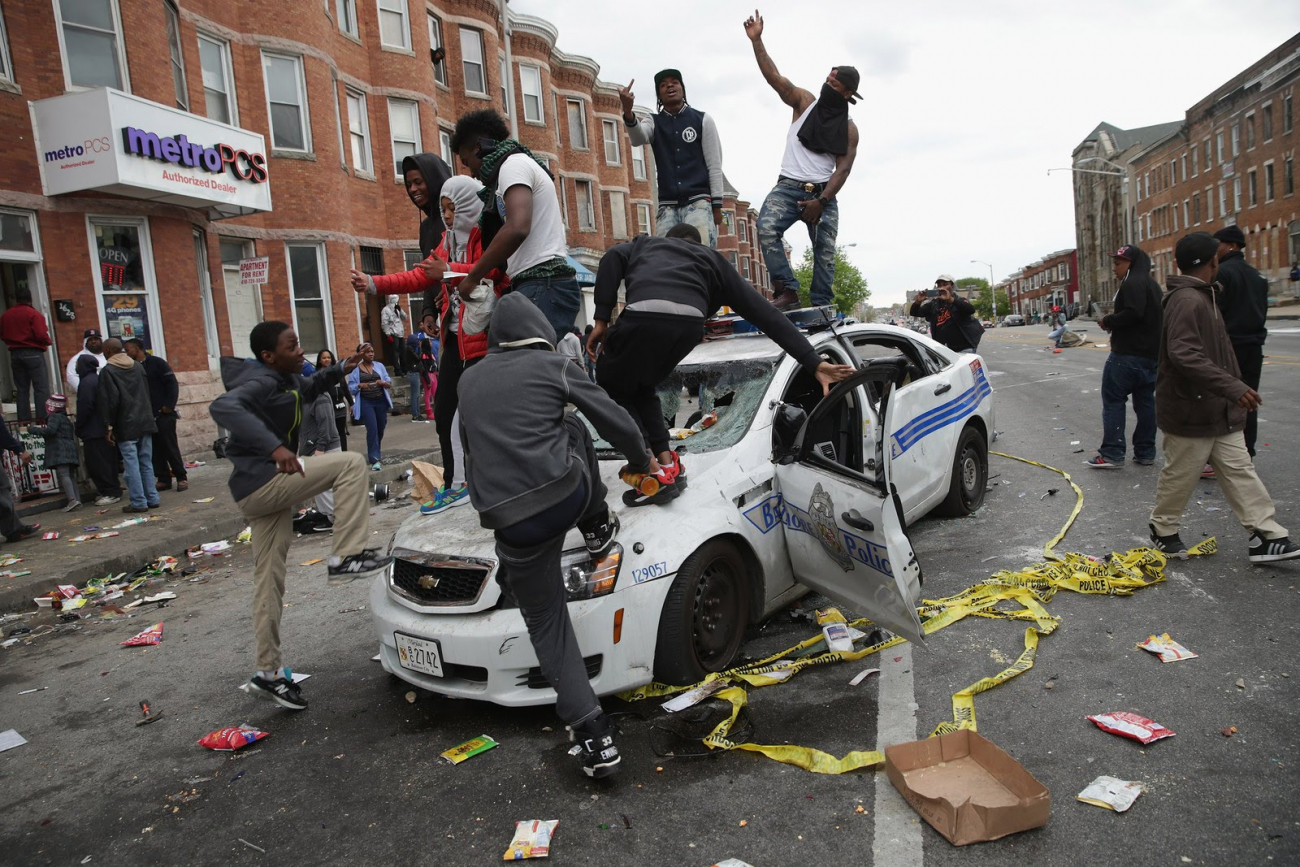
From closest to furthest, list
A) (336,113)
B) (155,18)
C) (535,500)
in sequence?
(535,500), (155,18), (336,113)

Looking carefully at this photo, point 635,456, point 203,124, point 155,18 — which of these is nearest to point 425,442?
point 203,124

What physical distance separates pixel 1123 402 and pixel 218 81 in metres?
16.4

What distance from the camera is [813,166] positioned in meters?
6.92

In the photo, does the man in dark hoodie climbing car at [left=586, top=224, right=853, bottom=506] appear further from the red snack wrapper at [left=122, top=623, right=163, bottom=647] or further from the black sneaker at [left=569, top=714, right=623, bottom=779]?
the red snack wrapper at [left=122, top=623, right=163, bottom=647]

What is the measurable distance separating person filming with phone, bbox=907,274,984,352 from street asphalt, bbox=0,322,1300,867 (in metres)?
4.53

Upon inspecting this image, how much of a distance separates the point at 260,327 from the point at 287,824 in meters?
2.29

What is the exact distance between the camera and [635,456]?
3484 millimetres

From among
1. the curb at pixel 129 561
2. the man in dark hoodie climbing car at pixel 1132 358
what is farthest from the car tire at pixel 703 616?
the curb at pixel 129 561

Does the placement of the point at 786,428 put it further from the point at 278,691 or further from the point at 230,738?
the point at 230,738

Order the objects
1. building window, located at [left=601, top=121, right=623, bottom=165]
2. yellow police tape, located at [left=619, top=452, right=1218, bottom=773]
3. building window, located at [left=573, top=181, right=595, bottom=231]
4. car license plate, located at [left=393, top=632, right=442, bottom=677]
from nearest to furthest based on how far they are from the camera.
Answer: yellow police tape, located at [left=619, top=452, right=1218, bottom=773] < car license plate, located at [left=393, top=632, right=442, bottom=677] < building window, located at [left=573, top=181, right=595, bottom=231] < building window, located at [left=601, top=121, right=623, bottom=165]

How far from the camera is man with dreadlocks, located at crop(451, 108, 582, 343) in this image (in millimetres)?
4523

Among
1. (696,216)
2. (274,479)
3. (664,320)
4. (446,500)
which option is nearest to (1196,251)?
(664,320)

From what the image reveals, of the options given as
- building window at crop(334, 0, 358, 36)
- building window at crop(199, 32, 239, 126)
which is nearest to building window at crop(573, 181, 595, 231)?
building window at crop(334, 0, 358, 36)

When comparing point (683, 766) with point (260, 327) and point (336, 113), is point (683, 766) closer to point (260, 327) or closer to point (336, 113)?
point (260, 327)
